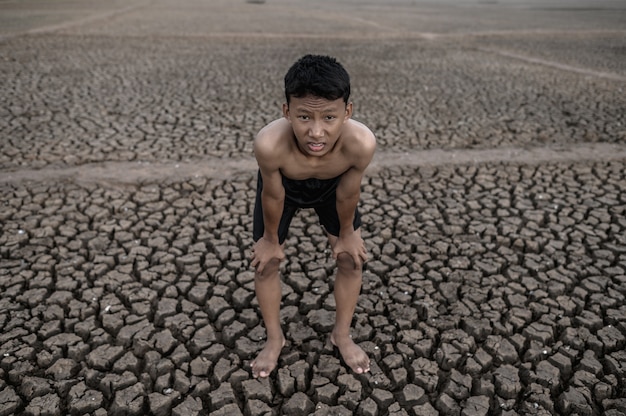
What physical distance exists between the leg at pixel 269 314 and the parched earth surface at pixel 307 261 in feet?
0.24

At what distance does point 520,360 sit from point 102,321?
236cm

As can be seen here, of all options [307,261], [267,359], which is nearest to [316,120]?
[267,359]

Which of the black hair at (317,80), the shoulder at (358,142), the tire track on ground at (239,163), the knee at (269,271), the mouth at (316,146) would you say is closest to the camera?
the black hair at (317,80)

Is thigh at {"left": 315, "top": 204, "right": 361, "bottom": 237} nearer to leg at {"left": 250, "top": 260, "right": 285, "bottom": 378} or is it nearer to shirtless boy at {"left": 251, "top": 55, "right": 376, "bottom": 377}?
shirtless boy at {"left": 251, "top": 55, "right": 376, "bottom": 377}

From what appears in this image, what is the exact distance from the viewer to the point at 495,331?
Answer: 101 inches

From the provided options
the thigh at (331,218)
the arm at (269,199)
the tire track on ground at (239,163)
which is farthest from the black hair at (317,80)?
the tire track on ground at (239,163)

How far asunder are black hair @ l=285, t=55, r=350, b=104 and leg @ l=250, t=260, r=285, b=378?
0.85 meters

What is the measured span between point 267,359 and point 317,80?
1.45 meters

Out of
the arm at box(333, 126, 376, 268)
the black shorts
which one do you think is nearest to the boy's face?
the arm at box(333, 126, 376, 268)

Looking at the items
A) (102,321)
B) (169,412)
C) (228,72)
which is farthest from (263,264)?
(228,72)

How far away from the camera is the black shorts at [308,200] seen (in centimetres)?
201

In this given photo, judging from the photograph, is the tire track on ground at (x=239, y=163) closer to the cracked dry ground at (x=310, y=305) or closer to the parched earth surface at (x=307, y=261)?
the parched earth surface at (x=307, y=261)

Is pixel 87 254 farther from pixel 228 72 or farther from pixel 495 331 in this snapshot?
pixel 228 72

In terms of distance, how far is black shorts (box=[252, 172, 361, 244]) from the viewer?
201 cm
